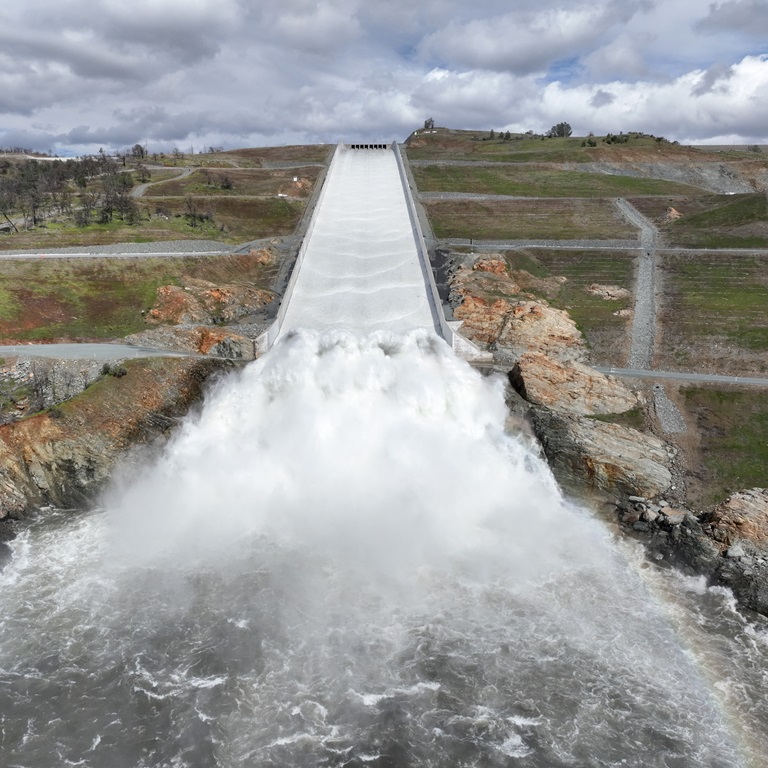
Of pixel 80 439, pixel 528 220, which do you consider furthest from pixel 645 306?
pixel 80 439

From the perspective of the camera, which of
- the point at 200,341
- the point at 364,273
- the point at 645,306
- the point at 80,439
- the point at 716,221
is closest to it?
the point at 80,439

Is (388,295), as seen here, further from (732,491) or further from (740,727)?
(740,727)

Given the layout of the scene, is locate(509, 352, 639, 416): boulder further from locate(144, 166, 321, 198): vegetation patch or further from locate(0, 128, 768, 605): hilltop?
locate(144, 166, 321, 198): vegetation patch

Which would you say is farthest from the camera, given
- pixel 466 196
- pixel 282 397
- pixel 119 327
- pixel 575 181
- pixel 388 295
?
pixel 575 181

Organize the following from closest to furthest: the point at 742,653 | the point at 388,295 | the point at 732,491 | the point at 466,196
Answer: the point at 742,653, the point at 732,491, the point at 388,295, the point at 466,196

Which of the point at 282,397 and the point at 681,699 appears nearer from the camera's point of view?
the point at 681,699

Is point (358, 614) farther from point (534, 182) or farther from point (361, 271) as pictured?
point (534, 182)

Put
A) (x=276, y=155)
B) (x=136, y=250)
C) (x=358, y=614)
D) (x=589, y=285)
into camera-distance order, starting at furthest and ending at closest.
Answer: (x=276, y=155)
(x=136, y=250)
(x=589, y=285)
(x=358, y=614)

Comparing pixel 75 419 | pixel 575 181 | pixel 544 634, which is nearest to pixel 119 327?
pixel 75 419
